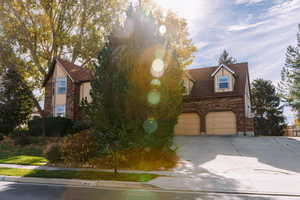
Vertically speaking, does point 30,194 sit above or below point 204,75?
below

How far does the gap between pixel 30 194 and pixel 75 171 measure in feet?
11.7

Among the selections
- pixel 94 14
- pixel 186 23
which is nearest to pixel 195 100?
pixel 186 23

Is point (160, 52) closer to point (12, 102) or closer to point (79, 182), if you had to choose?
point (79, 182)

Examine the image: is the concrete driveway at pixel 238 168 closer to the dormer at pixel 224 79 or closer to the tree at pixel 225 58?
the dormer at pixel 224 79

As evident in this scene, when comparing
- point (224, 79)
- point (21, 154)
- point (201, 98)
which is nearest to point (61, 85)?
point (21, 154)

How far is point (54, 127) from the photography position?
71.6ft

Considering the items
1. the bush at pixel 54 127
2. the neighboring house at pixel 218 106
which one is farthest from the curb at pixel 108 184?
the neighboring house at pixel 218 106

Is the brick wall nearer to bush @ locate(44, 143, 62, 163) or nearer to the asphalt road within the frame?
bush @ locate(44, 143, 62, 163)

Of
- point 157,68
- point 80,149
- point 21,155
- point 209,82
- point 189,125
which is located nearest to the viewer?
point 157,68

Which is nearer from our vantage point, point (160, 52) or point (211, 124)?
point (160, 52)

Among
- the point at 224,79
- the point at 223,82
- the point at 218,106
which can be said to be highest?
the point at 224,79

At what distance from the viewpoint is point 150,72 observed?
37.5ft

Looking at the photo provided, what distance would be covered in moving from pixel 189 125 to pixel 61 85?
1437 cm

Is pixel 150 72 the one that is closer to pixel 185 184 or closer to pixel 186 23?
pixel 185 184
